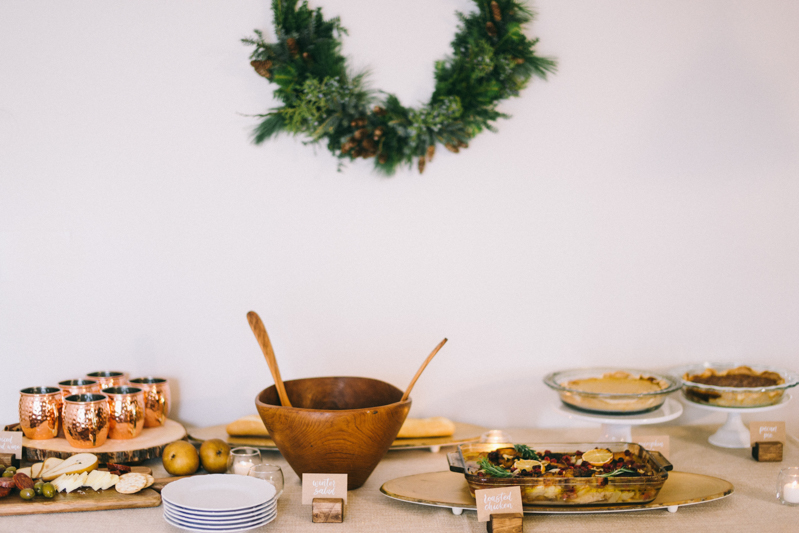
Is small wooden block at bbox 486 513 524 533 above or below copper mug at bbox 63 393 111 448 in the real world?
below

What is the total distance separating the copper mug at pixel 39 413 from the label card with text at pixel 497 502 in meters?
0.81

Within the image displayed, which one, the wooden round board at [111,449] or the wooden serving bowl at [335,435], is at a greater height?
the wooden serving bowl at [335,435]

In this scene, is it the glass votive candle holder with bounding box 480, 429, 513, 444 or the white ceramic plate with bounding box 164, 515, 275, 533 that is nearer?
the white ceramic plate with bounding box 164, 515, 275, 533

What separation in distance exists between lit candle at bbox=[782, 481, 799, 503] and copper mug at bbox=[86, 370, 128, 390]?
124cm

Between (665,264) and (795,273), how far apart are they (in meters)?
0.31

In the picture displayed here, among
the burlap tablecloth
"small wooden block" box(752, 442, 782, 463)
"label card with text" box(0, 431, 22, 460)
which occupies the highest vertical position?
"label card with text" box(0, 431, 22, 460)

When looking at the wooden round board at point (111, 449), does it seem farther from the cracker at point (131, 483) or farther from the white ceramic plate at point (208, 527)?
the white ceramic plate at point (208, 527)

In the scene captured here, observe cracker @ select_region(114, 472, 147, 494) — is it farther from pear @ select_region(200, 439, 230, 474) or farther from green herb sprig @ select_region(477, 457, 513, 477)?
green herb sprig @ select_region(477, 457, 513, 477)

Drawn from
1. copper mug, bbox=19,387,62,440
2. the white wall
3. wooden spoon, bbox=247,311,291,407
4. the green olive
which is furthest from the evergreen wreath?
the green olive

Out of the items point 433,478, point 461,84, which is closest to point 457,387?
point 433,478

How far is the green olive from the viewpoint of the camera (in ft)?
2.92

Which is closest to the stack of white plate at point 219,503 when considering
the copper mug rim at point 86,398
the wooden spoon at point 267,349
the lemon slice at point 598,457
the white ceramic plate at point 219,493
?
the white ceramic plate at point 219,493

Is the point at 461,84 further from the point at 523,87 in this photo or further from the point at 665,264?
the point at 665,264

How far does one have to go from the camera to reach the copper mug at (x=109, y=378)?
3.93ft
